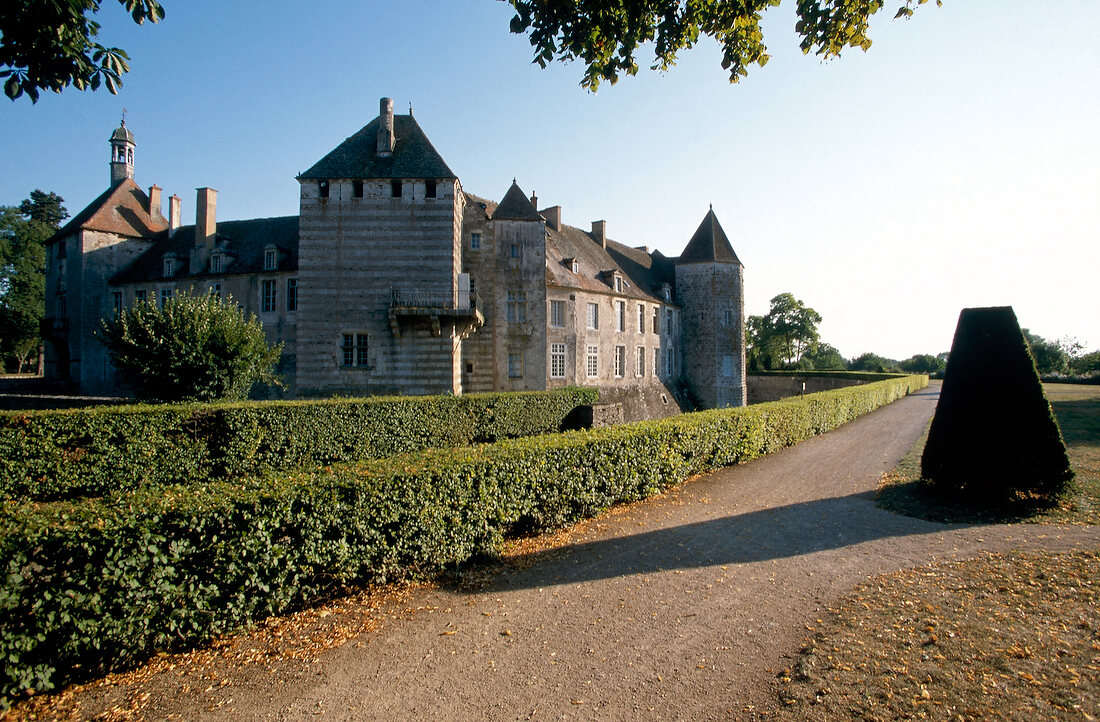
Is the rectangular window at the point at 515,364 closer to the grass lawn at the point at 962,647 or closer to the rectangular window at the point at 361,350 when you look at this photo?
the rectangular window at the point at 361,350

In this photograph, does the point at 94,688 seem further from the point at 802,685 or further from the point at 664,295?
the point at 664,295

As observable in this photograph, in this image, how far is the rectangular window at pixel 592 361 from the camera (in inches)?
1163

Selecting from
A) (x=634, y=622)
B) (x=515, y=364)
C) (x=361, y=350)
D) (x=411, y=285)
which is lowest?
(x=634, y=622)

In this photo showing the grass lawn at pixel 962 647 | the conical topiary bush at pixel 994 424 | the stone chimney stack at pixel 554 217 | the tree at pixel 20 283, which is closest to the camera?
the grass lawn at pixel 962 647

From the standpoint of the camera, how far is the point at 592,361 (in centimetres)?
2992

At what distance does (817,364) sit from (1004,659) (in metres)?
72.5

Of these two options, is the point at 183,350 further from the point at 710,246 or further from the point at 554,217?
the point at 710,246

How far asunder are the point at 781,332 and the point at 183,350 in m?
59.3

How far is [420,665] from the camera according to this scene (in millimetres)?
5117

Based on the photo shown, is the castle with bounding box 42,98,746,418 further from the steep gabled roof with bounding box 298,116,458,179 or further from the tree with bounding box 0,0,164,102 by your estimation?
the tree with bounding box 0,0,164,102

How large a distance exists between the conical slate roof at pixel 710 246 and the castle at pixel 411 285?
9cm

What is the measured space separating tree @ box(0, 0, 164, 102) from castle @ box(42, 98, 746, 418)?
15.5 m

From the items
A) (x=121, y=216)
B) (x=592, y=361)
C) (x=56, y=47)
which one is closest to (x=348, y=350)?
(x=592, y=361)

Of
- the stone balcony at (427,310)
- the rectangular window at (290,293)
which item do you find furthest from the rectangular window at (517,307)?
the rectangular window at (290,293)
